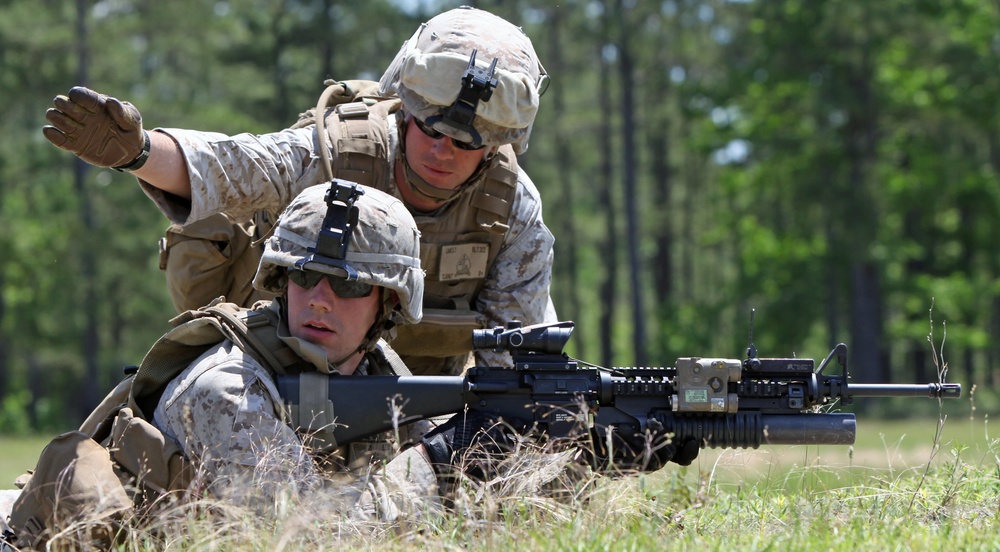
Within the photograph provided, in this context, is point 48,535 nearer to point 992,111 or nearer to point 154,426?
point 154,426

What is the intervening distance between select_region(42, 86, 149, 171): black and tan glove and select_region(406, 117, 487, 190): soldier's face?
1.42 metres

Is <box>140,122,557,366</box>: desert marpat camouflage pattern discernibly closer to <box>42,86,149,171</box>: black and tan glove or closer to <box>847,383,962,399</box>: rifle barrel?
<box>42,86,149,171</box>: black and tan glove

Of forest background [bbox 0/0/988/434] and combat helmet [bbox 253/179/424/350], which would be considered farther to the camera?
forest background [bbox 0/0/988/434]

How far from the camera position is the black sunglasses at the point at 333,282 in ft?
15.3

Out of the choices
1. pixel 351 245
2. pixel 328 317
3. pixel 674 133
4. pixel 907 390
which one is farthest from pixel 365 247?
pixel 674 133

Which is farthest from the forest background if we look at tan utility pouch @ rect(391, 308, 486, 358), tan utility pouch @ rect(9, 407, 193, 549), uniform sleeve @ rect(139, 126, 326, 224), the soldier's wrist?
tan utility pouch @ rect(9, 407, 193, 549)

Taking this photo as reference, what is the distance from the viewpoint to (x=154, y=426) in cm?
454

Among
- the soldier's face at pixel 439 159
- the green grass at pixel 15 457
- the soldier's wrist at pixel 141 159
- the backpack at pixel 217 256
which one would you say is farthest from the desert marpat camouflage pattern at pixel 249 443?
the green grass at pixel 15 457

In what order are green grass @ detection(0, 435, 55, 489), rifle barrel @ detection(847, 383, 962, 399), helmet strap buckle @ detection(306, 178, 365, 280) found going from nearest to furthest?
helmet strap buckle @ detection(306, 178, 365, 280) → rifle barrel @ detection(847, 383, 962, 399) → green grass @ detection(0, 435, 55, 489)

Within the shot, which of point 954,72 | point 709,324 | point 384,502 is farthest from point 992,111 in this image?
point 384,502

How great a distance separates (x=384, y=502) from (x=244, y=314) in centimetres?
91

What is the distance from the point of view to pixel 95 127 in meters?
4.74

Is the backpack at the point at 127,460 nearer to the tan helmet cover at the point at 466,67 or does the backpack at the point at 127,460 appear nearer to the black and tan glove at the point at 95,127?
A: the black and tan glove at the point at 95,127

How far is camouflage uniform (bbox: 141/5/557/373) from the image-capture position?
528 cm
